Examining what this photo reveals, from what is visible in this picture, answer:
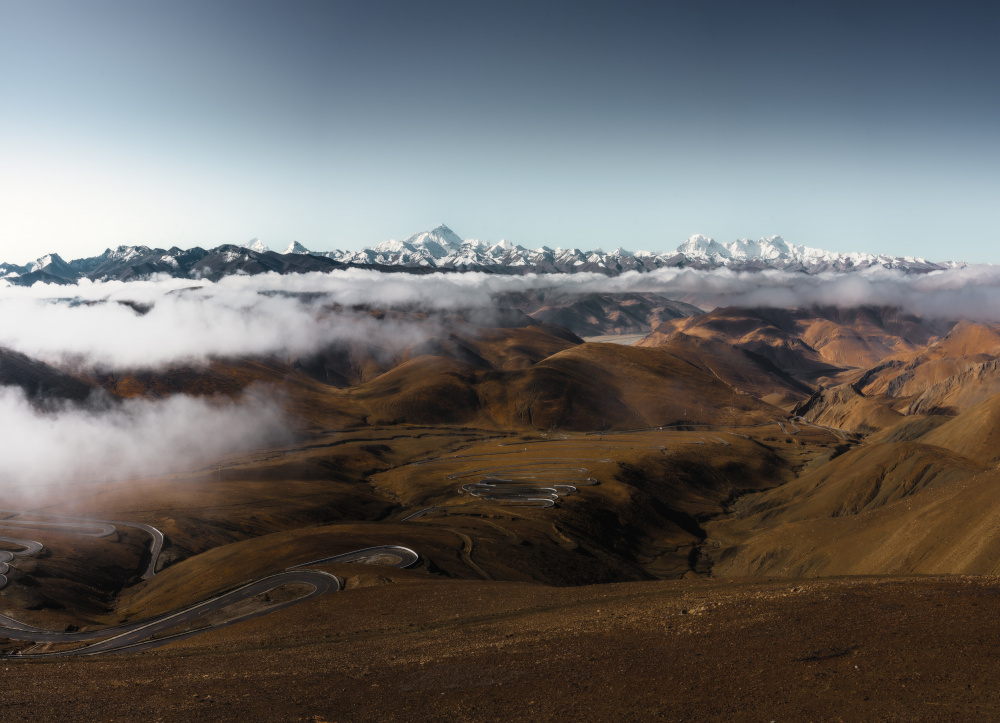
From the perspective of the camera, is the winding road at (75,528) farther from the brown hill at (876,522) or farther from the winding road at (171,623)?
the brown hill at (876,522)

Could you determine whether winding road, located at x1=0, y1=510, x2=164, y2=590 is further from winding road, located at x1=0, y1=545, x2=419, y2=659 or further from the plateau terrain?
winding road, located at x1=0, y1=545, x2=419, y2=659

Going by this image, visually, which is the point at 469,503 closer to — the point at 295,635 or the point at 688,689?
the point at 295,635

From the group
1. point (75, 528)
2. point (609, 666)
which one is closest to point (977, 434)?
point (609, 666)

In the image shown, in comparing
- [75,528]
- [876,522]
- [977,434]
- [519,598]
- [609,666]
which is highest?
[609,666]

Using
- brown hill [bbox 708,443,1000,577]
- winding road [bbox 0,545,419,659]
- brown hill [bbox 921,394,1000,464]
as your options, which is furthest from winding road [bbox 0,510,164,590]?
brown hill [bbox 921,394,1000,464]

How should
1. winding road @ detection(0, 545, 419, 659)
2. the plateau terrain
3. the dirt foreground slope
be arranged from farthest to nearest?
winding road @ detection(0, 545, 419, 659) < the plateau terrain < the dirt foreground slope

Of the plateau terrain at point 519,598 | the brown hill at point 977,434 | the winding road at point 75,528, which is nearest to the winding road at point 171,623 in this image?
the plateau terrain at point 519,598

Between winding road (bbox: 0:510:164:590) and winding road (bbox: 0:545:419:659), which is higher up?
winding road (bbox: 0:545:419:659)

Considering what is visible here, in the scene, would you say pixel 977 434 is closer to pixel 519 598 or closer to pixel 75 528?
pixel 519 598

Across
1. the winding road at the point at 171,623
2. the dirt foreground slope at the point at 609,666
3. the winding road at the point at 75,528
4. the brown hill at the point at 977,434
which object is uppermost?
the dirt foreground slope at the point at 609,666

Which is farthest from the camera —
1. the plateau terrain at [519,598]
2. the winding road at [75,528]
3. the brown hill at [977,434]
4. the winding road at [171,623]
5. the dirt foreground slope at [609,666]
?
the brown hill at [977,434]

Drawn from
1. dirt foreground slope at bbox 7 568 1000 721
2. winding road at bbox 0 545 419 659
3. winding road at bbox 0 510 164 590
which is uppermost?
dirt foreground slope at bbox 7 568 1000 721

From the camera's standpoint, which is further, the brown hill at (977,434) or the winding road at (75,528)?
the brown hill at (977,434)

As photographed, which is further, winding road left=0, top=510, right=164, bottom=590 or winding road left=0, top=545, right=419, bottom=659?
winding road left=0, top=510, right=164, bottom=590
